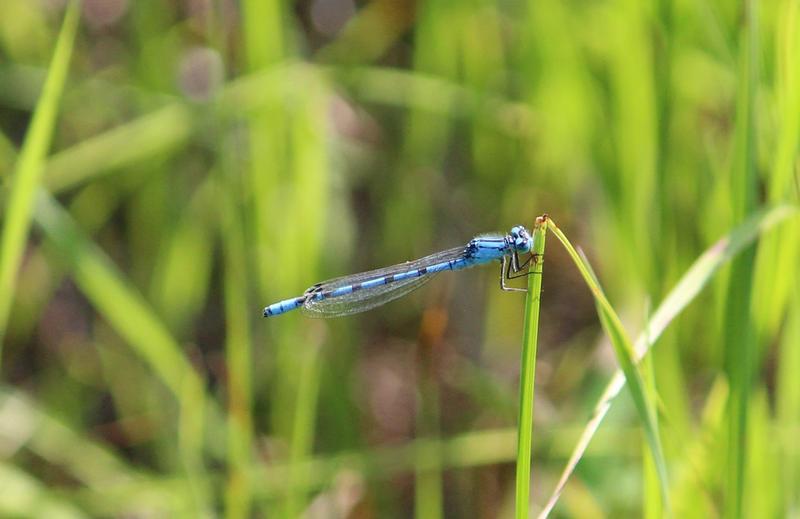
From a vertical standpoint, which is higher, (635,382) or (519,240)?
(519,240)

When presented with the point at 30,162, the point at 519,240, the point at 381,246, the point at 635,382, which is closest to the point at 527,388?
the point at 635,382

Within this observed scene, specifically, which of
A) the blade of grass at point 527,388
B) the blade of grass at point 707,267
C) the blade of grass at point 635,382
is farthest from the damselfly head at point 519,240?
Result: the blade of grass at point 527,388

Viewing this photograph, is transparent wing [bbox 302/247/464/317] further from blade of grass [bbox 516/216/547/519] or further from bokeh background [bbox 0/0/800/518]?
blade of grass [bbox 516/216/547/519]

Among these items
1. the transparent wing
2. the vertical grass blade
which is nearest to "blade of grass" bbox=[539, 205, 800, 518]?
the vertical grass blade

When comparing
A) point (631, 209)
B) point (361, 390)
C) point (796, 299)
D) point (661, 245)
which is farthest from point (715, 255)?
point (361, 390)

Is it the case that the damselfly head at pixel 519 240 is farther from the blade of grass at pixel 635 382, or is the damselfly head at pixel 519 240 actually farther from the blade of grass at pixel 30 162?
the blade of grass at pixel 30 162

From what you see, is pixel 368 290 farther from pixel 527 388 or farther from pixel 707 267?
pixel 527 388

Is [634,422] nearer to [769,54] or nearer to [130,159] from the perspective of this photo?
[769,54]
